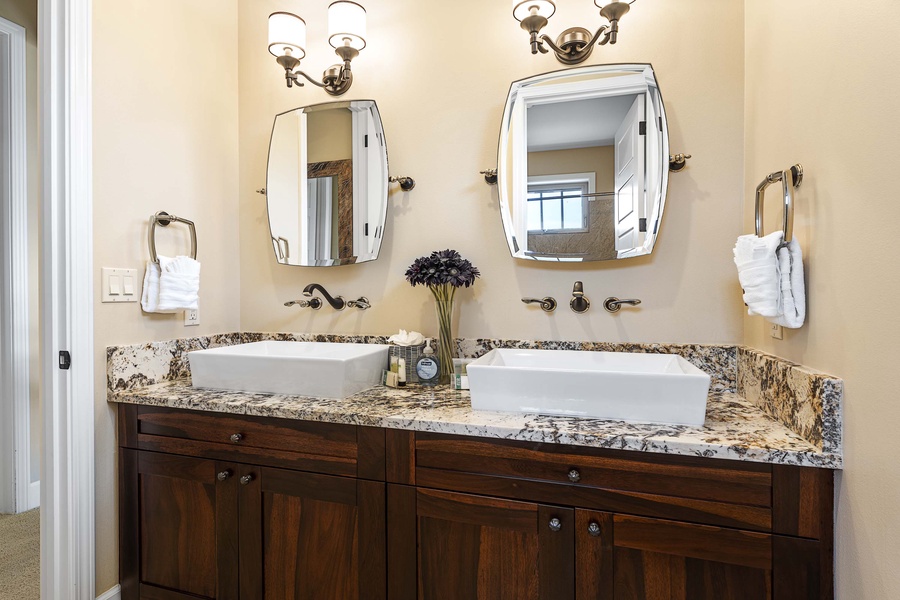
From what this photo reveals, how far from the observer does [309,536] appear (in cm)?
127

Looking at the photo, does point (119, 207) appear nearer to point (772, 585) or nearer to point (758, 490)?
point (758, 490)

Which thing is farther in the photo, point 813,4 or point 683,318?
point 683,318

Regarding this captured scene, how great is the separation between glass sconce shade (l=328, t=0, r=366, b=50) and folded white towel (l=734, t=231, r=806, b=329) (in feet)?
4.95

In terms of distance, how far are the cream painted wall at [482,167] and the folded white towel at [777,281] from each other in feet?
1.27

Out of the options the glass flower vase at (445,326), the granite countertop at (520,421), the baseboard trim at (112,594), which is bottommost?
the baseboard trim at (112,594)

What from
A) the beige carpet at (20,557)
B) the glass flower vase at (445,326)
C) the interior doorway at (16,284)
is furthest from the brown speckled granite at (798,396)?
the interior doorway at (16,284)

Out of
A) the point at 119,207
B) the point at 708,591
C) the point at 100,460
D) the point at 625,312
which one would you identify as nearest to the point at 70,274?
the point at 119,207

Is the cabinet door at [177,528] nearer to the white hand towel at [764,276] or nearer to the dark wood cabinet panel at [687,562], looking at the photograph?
the dark wood cabinet panel at [687,562]

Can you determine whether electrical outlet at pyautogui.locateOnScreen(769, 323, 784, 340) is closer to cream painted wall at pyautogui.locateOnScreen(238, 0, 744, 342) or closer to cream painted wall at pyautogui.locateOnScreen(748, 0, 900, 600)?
cream painted wall at pyautogui.locateOnScreen(748, 0, 900, 600)

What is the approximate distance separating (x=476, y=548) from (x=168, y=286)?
135cm

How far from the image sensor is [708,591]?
39.0 inches

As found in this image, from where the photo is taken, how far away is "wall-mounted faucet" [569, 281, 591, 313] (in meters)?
1.54

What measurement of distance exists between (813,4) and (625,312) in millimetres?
920

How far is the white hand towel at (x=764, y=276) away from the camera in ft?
3.57
